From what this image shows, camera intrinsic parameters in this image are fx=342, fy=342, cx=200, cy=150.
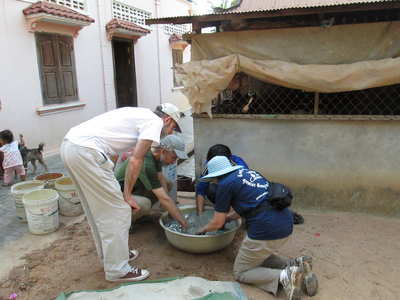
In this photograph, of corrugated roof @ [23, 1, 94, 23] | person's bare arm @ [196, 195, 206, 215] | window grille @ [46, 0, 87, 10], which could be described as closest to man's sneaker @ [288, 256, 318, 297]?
person's bare arm @ [196, 195, 206, 215]

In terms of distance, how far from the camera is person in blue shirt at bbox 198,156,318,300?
2.68m

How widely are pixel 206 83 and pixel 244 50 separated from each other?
62 centimetres

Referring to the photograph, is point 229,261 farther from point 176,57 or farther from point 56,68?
point 176,57

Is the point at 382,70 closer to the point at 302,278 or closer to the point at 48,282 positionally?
the point at 302,278

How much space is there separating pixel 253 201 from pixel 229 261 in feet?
2.85

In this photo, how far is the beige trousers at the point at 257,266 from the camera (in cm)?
272

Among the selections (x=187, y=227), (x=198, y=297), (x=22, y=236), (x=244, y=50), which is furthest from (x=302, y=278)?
(x=22, y=236)

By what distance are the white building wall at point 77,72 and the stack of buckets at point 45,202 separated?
8.89 ft

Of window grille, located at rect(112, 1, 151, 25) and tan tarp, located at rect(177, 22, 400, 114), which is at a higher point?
window grille, located at rect(112, 1, 151, 25)

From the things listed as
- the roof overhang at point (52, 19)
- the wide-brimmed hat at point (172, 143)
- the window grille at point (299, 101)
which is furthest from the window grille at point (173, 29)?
the wide-brimmed hat at point (172, 143)

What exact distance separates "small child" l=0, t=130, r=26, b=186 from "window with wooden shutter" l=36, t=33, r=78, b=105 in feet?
6.76

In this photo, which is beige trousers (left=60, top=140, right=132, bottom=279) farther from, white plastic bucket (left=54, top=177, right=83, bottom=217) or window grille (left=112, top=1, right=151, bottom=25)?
window grille (left=112, top=1, right=151, bottom=25)

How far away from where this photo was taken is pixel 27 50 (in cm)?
662

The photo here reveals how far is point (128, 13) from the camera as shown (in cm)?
1030
